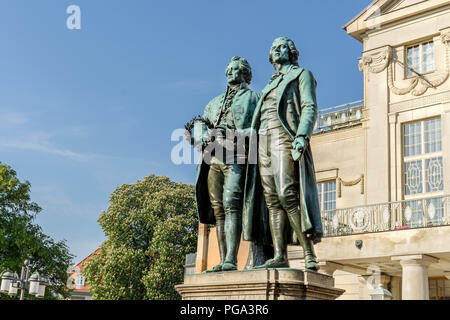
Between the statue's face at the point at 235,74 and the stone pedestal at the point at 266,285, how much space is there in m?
Answer: 2.53

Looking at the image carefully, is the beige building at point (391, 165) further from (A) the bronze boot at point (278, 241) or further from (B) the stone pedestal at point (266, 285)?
(B) the stone pedestal at point (266, 285)

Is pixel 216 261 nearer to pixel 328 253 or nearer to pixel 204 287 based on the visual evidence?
pixel 328 253

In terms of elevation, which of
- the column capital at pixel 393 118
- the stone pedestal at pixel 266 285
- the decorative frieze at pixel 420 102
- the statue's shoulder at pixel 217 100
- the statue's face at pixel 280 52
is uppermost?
the decorative frieze at pixel 420 102

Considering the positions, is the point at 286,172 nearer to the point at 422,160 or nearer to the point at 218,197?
the point at 218,197

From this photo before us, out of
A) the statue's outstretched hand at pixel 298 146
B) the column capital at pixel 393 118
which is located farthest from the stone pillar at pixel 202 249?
the statue's outstretched hand at pixel 298 146

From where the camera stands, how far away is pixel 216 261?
27.5 m

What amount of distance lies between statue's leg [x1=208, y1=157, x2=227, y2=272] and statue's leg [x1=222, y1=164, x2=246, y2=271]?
15 centimetres

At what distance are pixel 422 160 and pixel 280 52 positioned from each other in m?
17.3

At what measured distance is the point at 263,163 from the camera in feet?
24.3

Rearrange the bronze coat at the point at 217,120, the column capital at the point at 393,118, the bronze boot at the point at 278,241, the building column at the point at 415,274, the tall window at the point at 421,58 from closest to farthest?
the bronze boot at the point at 278,241, the bronze coat at the point at 217,120, the building column at the point at 415,274, the tall window at the point at 421,58, the column capital at the point at 393,118

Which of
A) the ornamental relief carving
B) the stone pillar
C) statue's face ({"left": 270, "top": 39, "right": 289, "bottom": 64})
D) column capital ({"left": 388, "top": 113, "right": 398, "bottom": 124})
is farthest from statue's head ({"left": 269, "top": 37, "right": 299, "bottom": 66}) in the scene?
the stone pillar

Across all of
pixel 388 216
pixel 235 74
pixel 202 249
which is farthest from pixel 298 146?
pixel 202 249

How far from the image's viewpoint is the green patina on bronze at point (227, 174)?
24.7ft

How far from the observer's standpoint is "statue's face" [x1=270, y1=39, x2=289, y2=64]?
306 inches
